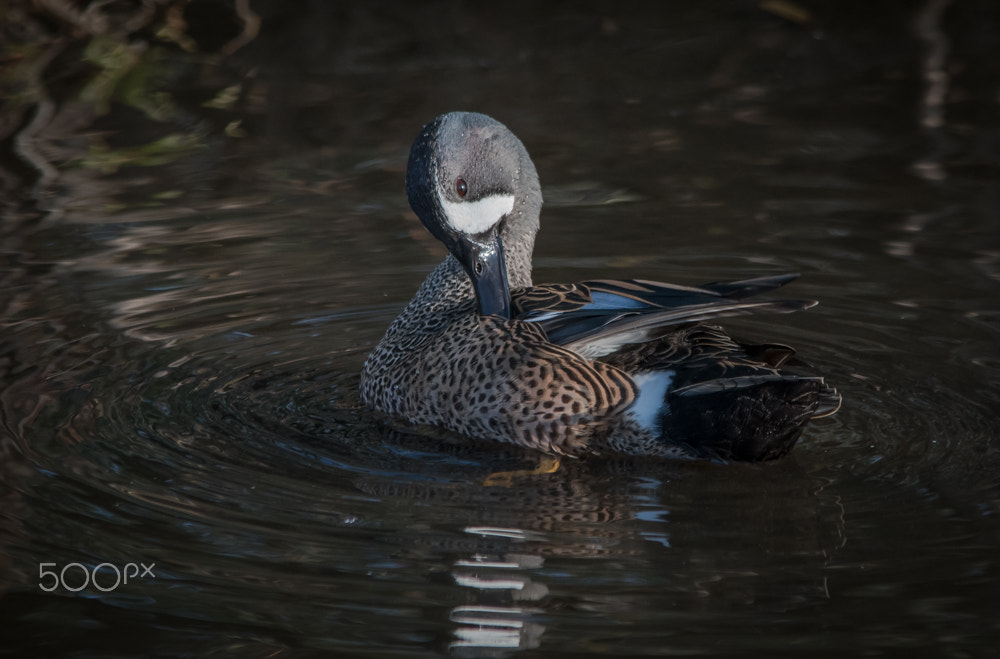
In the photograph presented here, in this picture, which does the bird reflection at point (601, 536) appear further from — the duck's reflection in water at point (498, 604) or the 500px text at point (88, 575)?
the 500px text at point (88, 575)

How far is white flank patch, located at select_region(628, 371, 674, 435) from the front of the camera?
15.9ft

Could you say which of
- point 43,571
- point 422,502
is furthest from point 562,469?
point 43,571

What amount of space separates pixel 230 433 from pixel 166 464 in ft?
1.22

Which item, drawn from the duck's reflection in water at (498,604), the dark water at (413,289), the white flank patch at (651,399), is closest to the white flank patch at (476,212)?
the dark water at (413,289)

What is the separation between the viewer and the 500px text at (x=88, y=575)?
3943 millimetres

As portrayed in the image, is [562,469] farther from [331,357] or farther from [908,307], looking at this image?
[908,307]

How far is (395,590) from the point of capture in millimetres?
3869

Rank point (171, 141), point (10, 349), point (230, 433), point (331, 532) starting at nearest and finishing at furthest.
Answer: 1. point (331, 532)
2. point (230, 433)
3. point (10, 349)
4. point (171, 141)

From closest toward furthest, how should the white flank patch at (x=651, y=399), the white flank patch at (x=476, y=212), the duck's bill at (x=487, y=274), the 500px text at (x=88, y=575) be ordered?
the 500px text at (x=88, y=575) → the white flank patch at (x=651, y=399) → the duck's bill at (x=487, y=274) → the white flank patch at (x=476, y=212)

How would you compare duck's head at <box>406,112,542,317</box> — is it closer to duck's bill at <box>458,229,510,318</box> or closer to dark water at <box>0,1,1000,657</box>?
duck's bill at <box>458,229,510,318</box>

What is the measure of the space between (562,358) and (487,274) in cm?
67

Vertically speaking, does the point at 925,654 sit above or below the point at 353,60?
below

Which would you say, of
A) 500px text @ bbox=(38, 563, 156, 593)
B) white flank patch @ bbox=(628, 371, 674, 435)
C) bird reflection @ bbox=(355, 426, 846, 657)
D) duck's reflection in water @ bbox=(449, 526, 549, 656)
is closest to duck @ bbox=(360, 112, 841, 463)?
white flank patch @ bbox=(628, 371, 674, 435)

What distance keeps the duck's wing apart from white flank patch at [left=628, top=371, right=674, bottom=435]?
153mm
